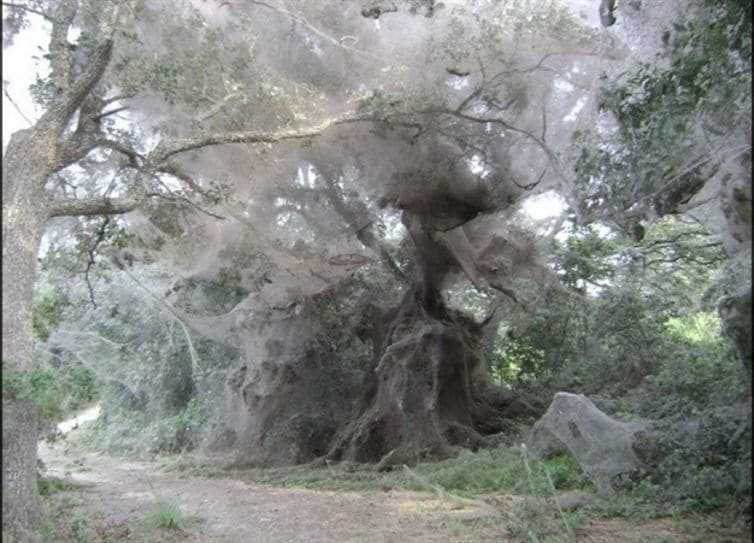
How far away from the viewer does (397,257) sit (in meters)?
12.5

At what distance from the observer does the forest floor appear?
5293 mm

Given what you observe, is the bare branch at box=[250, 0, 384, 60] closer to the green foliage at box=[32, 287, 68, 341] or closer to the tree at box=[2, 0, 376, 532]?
the tree at box=[2, 0, 376, 532]

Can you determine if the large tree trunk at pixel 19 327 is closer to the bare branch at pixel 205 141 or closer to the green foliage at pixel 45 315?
the bare branch at pixel 205 141

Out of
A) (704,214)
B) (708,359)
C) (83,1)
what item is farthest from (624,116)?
(83,1)

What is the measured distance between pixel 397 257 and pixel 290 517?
261 inches

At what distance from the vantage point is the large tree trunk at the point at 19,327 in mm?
4473

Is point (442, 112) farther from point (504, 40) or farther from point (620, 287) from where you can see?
point (620, 287)

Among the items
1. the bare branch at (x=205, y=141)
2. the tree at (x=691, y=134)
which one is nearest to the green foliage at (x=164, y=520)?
the bare branch at (x=205, y=141)

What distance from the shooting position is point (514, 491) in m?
7.05

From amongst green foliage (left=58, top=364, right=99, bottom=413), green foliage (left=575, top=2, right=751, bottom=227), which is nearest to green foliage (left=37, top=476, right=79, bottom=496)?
green foliage (left=58, top=364, right=99, bottom=413)

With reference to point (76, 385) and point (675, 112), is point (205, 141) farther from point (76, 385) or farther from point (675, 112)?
point (675, 112)

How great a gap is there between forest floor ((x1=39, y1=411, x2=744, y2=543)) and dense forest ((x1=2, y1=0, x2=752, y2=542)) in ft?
0.20

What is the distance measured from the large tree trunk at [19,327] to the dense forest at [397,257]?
21 mm

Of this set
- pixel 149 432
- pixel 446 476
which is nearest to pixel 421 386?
pixel 446 476
